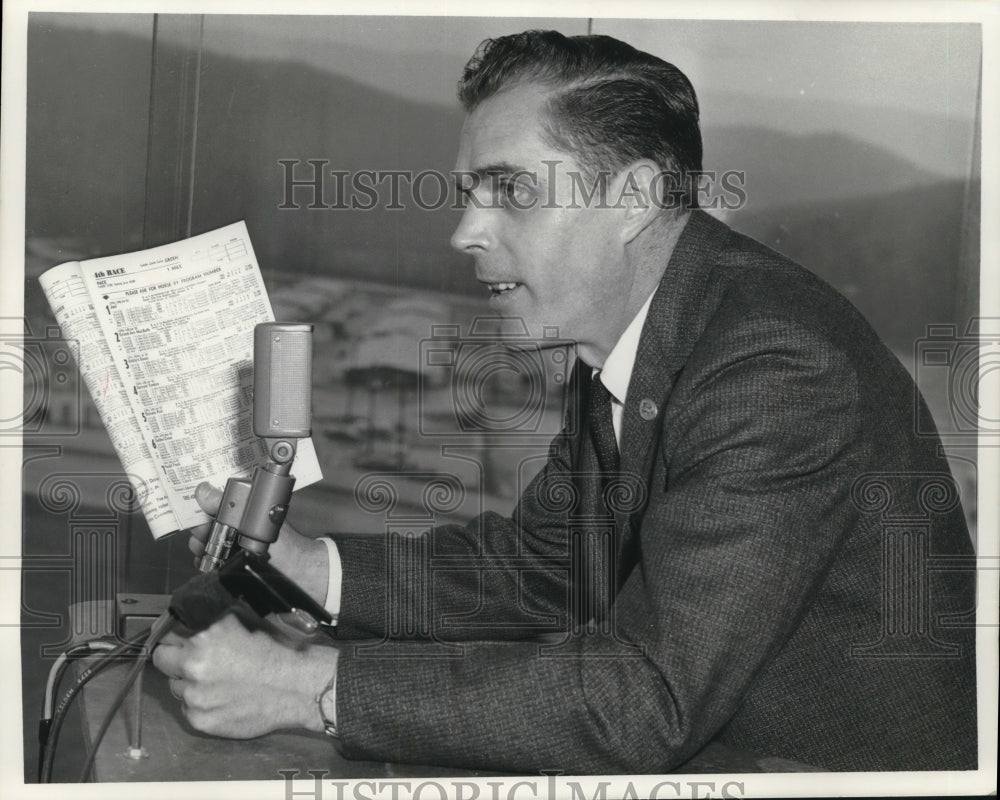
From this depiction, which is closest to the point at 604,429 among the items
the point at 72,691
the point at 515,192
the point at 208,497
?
the point at 515,192

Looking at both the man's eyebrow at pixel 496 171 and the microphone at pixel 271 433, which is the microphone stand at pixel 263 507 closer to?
the microphone at pixel 271 433

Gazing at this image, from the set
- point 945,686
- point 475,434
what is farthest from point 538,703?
point 475,434

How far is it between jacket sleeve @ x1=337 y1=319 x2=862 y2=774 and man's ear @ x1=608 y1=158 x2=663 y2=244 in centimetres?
38

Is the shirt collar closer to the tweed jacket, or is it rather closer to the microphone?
the tweed jacket

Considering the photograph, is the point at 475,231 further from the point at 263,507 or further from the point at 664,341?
the point at 263,507

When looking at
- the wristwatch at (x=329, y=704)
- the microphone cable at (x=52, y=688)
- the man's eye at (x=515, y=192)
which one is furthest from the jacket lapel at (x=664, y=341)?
the microphone cable at (x=52, y=688)

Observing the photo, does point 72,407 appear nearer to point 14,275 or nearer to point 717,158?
point 14,275

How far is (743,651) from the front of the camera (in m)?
1.09

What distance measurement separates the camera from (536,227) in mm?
1468

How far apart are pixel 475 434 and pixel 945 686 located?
0.88 meters

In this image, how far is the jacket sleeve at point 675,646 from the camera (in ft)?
3.52

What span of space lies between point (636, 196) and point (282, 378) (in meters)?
0.64

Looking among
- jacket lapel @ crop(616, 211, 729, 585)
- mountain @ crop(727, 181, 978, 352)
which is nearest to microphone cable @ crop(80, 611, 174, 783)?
jacket lapel @ crop(616, 211, 729, 585)

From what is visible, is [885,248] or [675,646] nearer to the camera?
[675,646]
